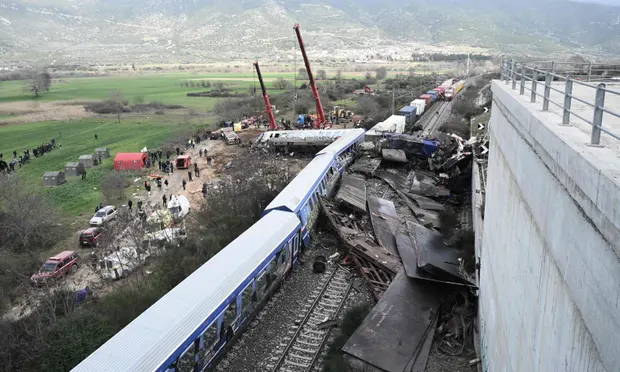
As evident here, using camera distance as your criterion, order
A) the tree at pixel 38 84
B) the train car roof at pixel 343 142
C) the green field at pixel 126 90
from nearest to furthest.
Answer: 1. the train car roof at pixel 343 142
2. the green field at pixel 126 90
3. the tree at pixel 38 84

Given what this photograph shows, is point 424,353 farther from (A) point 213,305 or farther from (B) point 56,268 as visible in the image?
(B) point 56,268

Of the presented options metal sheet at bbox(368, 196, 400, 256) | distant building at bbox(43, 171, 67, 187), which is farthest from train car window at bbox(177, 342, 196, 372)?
distant building at bbox(43, 171, 67, 187)

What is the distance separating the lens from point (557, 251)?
416 centimetres

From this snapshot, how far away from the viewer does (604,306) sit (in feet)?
9.90

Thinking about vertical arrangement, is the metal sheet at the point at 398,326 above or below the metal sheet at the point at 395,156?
below

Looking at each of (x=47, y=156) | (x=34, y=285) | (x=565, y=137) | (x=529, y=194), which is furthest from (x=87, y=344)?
(x=47, y=156)

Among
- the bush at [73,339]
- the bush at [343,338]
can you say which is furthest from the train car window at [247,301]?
the bush at [73,339]

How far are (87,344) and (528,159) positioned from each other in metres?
11.4

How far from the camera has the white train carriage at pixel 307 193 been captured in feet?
59.5

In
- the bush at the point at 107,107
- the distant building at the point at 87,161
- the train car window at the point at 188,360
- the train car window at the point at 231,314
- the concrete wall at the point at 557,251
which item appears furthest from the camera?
the bush at the point at 107,107

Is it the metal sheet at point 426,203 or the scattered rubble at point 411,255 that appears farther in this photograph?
the metal sheet at point 426,203

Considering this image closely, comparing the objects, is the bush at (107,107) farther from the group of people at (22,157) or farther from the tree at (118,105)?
the group of people at (22,157)

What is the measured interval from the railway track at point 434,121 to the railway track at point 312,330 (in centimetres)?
2722

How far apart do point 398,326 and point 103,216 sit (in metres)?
19.9
